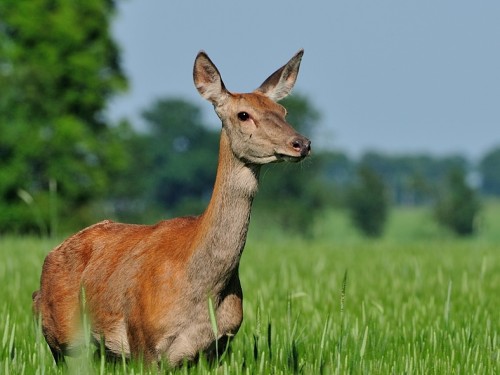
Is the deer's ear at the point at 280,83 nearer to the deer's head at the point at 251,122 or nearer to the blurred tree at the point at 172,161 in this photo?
the deer's head at the point at 251,122

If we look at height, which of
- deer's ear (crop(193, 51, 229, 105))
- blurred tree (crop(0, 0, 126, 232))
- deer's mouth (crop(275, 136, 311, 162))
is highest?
blurred tree (crop(0, 0, 126, 232))

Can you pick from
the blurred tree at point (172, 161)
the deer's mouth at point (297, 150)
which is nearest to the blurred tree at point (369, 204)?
the blurred tree at point (172, 161)

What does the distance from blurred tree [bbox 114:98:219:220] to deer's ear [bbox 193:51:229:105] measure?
2755 inches

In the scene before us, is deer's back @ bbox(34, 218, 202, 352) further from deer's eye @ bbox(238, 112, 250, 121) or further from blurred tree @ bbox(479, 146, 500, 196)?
blurred tree @ bbox(479, 146, 500, 196)

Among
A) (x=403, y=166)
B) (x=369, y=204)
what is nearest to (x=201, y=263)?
(x=369, y=204)

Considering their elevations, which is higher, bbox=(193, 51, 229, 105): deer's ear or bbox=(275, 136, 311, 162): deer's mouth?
bbox=(193, 51, 229, 105): deer's ear

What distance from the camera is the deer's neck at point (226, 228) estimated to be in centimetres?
517

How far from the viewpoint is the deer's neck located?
517 centimetres

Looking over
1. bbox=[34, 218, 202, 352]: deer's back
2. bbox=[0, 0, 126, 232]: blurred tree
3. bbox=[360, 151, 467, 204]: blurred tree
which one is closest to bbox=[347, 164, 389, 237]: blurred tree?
bbox=[0, 0, 126, 232]: blurred tree

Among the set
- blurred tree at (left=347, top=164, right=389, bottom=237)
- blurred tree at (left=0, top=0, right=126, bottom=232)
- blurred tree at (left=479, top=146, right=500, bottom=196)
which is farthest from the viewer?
blurred tree at (left=479, top=146, right=500, bottom=196)

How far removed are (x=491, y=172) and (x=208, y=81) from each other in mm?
177697

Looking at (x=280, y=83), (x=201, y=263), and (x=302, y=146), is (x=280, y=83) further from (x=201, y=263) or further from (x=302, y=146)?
(x=201, y=263)

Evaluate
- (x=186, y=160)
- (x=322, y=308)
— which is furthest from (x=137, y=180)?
(x=322, y=308)

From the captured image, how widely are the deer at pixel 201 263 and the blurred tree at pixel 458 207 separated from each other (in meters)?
73.0
